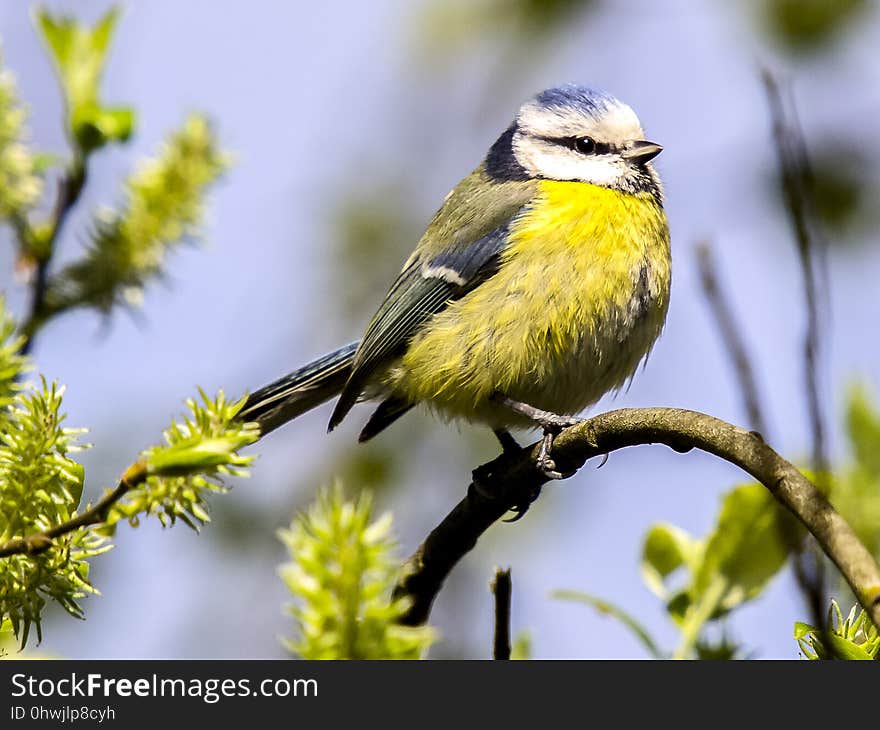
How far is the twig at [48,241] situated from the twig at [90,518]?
60 cm

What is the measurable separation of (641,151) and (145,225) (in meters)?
1.63

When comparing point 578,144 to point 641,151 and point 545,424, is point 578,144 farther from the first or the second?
point 545,424

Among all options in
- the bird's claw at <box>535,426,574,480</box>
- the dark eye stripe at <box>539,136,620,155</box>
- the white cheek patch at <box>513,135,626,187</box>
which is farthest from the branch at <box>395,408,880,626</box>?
the dark eye stripe at <box>539,136,620,155</box>

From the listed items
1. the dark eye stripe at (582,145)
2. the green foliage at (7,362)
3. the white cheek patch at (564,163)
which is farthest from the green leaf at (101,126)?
the dark eye stripe at (582,145)

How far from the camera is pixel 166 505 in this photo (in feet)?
3.14

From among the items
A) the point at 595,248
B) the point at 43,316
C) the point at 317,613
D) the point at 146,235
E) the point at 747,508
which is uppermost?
the point at 595,248

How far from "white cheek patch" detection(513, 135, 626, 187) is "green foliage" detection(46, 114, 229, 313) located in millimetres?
1371

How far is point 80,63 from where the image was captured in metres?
1.78

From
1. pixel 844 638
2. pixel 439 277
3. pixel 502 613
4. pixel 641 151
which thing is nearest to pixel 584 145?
pixel 641 151

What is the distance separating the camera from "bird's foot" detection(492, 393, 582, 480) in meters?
1.93

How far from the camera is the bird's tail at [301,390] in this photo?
8.78 feet

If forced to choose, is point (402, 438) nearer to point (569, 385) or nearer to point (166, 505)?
point (569, 385)

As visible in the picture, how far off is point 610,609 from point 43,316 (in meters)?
0.90
